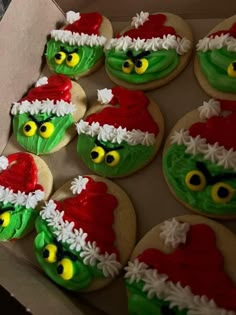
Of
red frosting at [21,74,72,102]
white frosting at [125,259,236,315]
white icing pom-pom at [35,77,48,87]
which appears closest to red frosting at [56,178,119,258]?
white frosting at [125,259,236,315]

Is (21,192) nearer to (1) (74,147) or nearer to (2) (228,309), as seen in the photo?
(1) (74,147)

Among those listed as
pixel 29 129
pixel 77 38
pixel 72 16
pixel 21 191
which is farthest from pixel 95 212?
pixel 72 16

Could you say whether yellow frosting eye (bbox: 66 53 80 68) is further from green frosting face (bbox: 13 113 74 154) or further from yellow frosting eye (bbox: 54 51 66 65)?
green frosting face (bbox: 13 113 74 154)

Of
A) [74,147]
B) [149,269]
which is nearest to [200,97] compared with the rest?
[74,147]

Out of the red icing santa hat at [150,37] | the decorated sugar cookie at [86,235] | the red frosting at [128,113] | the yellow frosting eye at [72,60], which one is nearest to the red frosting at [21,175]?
the decorated sugar cookie at [86,235]

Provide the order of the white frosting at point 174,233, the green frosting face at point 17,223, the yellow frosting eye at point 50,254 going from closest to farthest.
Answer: the white frosting at point 174,233, the yellow frosting eye at point 50,254, the green frosting face at point 17,223

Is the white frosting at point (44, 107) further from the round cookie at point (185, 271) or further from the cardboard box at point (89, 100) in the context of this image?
the round cookie at point (185, 271)

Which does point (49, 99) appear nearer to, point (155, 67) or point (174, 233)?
point (155, 67)
